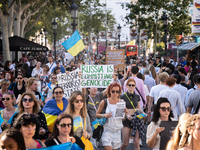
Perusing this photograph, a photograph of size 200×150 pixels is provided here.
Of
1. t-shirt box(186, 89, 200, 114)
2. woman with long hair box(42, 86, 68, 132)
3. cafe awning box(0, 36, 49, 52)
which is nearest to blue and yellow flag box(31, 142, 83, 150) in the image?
woman with long hair box(42, 86, 68, 132)

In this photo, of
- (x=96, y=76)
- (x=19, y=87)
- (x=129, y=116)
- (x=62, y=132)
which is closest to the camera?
(x=62, y=132)

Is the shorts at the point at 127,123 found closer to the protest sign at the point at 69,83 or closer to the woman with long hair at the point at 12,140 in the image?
the protest sign at the point at 69,83

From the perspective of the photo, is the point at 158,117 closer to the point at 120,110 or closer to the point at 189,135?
the point at 120,110

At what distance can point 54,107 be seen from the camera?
613 centimetres

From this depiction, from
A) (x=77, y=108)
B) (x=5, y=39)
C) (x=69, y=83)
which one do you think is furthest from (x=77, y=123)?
(x=5, y=39)

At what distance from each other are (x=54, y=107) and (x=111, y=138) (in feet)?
4.15

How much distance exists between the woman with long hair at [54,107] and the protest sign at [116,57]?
20.3 ft

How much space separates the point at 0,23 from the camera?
61.3ft

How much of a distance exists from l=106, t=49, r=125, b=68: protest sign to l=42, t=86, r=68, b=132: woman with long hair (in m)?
6.19

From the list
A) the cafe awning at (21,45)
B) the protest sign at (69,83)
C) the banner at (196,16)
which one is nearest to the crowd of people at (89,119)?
the protest sign at (69,83)

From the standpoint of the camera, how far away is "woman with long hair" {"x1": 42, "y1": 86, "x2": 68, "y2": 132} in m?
6.05

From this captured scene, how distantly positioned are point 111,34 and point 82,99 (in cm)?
4867

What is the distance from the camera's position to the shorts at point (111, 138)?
19.1 ft

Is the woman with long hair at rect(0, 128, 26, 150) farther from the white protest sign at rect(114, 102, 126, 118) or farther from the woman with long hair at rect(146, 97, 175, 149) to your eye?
the white protest sign at rect(114, 102, 126, 118)
